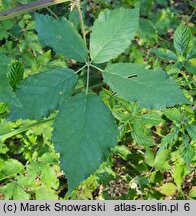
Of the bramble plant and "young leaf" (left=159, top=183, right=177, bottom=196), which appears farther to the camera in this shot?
"young leaf" (left=159, top=183, right=177, bottom=196)

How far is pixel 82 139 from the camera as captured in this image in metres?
1.23

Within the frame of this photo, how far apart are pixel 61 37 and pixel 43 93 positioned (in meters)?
0.26

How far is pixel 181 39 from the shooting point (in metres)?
1.78

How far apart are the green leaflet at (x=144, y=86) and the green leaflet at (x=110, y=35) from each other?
0.27ft

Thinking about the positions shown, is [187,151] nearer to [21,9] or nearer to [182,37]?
[182,37]

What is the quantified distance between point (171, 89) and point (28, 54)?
1594 mm

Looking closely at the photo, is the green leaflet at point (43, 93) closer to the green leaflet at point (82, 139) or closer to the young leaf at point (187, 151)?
the green leaflet at point (82, 139)

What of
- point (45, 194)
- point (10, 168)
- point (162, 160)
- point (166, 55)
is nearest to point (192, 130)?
point (166, 55)

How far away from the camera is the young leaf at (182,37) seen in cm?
175

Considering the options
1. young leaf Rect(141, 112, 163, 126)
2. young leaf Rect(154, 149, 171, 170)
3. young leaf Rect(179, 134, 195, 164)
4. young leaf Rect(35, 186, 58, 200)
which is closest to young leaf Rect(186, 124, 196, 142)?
young leaf Rect(179, 134, 195, 164)

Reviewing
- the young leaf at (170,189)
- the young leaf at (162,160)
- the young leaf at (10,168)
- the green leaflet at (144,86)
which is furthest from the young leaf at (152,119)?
the young leaf at (10,168)

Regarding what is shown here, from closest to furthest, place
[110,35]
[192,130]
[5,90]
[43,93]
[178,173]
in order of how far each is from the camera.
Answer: [5,90] → [43,93] → [110,35] → [192,130] → [178,173]

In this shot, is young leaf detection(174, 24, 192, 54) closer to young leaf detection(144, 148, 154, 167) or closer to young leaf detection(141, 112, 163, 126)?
young leaf detection(141, 112, 163, 126)

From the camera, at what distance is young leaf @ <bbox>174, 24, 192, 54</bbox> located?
175 centimetres
